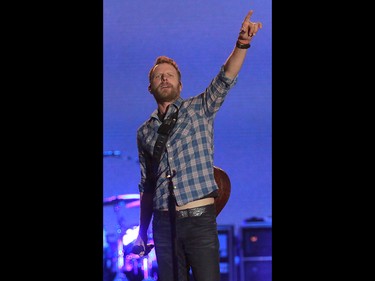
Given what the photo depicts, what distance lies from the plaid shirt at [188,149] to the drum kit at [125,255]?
195 mm

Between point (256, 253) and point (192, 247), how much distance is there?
61cm

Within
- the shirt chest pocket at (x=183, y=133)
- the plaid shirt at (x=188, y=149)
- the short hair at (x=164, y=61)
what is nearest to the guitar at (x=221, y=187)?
the plaid shirt at (x=188, y=149)

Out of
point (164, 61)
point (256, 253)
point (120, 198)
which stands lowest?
point (256, 253)

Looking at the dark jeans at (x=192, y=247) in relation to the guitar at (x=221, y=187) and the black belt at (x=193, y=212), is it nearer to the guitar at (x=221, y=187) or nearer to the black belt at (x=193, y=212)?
the black belt at (x=193, y=212)

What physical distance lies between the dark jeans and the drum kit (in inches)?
9.6

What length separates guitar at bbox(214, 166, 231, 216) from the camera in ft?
11.5

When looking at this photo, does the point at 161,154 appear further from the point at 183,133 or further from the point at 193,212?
the point at 193,212

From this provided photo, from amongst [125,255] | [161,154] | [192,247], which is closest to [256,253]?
[192,247]

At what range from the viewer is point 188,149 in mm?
3416

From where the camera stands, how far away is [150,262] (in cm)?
362
